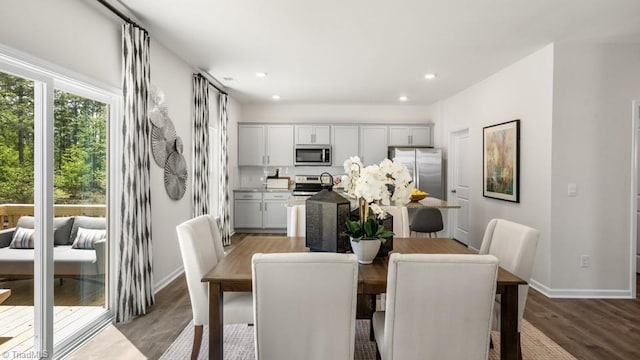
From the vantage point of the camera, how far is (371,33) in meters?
3.40

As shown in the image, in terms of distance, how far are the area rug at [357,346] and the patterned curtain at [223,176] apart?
310cm

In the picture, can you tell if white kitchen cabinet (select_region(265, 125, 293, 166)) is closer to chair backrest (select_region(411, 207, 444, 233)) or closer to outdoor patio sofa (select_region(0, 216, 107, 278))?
chair backrest (select_region(411, 207, 444, 233))

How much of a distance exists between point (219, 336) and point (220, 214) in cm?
438

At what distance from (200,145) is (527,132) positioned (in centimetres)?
395

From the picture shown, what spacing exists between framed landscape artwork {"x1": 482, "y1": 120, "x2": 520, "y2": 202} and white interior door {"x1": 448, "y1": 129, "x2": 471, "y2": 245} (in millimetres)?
785

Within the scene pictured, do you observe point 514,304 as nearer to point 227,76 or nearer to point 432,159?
point 227,76

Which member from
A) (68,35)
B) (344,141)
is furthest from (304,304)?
(344,141)

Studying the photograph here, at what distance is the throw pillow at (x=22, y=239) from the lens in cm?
210

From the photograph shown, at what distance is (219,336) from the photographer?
177 cm

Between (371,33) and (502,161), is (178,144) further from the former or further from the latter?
(502,161)

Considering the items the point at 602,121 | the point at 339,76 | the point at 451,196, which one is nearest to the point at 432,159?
the point at 451,196

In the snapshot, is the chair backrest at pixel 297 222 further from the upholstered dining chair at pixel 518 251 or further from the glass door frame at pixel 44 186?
the glass door frame at pixel 44 186

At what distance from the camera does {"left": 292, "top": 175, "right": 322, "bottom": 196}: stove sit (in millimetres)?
6766

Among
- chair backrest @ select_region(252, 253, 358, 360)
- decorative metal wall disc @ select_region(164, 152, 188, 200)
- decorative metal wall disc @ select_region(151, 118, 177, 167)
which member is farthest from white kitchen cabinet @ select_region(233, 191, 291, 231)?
chair backrest @ select_region(252, 253, 358, 360)
